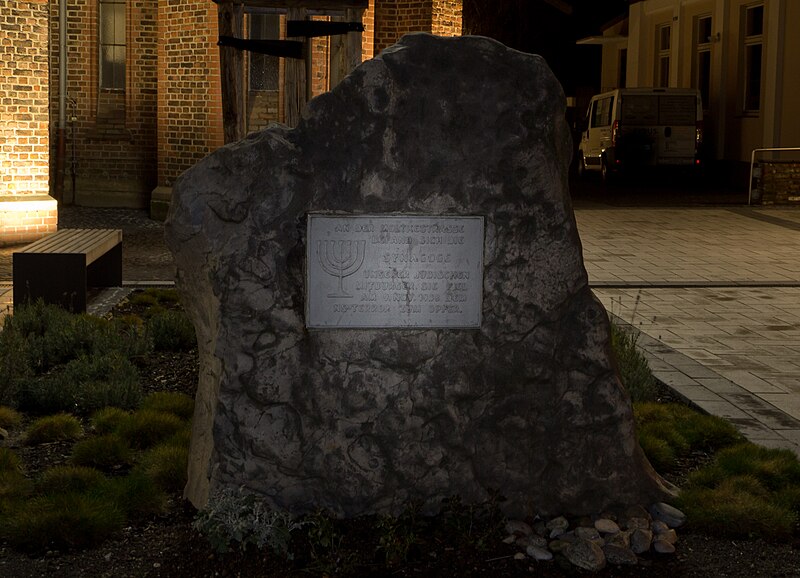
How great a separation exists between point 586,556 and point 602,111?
24860 mm

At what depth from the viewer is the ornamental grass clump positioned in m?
5.14

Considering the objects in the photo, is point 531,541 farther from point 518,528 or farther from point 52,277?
point 52,277

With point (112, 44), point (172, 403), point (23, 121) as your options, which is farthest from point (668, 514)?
point (112, 44)

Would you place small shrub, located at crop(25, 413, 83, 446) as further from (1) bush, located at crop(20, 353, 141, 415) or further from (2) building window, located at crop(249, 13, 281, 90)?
(2) building window, located at crop(249, 13, 281, 90)

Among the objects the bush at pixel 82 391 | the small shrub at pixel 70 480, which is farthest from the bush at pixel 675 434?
the bush at pixel 82 391

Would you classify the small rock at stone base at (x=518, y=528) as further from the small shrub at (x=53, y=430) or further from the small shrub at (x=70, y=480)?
the small shrub at (x=53, y=430)

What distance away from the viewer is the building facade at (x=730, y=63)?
85.9 ft

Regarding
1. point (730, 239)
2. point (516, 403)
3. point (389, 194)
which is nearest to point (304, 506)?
point (516, 403)

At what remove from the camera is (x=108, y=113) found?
2030 cm

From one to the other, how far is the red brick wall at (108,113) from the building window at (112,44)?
4.9 inches

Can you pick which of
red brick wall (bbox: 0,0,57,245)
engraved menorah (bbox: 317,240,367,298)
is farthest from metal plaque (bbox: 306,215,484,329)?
red brick wall (bbox: 0,0,57,245)

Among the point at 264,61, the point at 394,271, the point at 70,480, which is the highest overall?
the point at 264,61

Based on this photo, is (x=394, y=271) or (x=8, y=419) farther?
(x=8, y=419)

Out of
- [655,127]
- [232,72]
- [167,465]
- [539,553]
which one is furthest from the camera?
[655,127]
